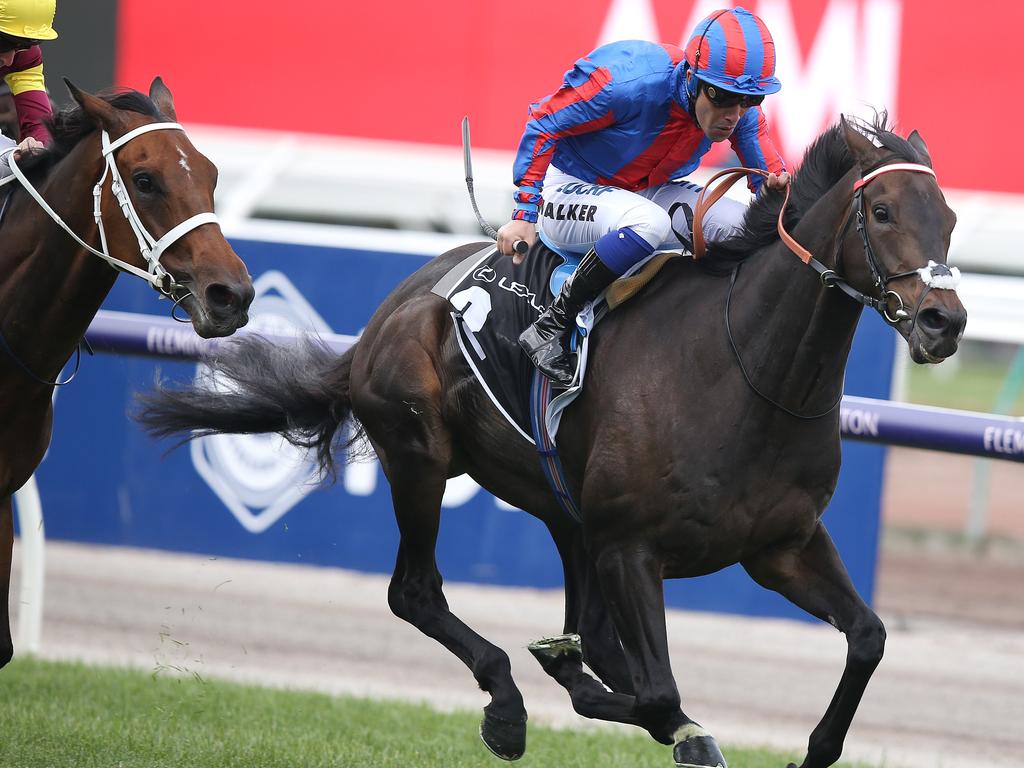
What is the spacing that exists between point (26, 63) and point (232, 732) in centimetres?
237

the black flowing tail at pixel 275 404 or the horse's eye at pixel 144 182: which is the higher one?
the horse's eye at pixel 144 182

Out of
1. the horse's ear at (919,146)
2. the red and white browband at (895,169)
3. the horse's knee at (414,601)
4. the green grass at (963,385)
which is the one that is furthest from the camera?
the green grass at (963,385)

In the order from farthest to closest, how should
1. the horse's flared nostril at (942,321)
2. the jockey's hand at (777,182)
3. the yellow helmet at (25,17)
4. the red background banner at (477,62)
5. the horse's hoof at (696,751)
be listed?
the red background banner at (477,62) < the yellow helmet at (25,17) < the jockey's hand at (777,182) < the horse's hoof at (696,751) < the horse's flared nostril at (942,321)

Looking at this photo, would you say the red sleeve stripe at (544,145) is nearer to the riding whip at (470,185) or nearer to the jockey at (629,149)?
the jockey at (629,149)

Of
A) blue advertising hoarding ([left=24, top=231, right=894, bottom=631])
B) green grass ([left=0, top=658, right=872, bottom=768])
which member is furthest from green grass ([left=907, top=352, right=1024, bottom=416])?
green grass ([left=0, top=658, right=872, bottom=768])

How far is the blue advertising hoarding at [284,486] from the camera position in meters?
7.76

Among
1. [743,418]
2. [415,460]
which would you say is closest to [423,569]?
[415,460]

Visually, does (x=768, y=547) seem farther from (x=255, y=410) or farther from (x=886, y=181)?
(x=255, y=410)

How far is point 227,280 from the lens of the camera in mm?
→ 3928

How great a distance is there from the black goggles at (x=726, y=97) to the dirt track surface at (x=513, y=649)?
106 inches

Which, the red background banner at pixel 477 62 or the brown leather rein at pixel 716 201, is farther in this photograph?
the red background banner at pixel 477 62

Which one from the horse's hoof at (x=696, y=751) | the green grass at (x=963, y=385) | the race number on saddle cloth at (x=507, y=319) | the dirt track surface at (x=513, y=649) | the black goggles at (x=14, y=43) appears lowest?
the green grass at (x=963, y=385)

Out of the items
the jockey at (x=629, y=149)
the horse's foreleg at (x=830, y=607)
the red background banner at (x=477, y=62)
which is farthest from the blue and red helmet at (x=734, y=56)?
the red background banner at (x=477, y=62)

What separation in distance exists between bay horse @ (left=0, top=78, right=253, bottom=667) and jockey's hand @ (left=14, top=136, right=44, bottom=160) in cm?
4
